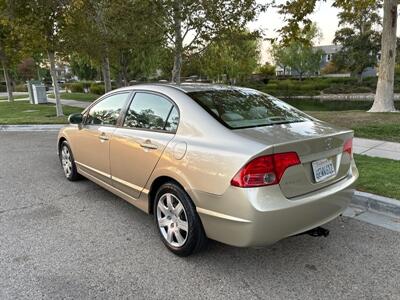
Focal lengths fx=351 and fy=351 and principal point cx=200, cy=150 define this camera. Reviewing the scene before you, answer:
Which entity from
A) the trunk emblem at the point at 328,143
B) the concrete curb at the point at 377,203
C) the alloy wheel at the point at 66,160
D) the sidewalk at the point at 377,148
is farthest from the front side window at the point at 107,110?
the sidewalk at the point at 377,148

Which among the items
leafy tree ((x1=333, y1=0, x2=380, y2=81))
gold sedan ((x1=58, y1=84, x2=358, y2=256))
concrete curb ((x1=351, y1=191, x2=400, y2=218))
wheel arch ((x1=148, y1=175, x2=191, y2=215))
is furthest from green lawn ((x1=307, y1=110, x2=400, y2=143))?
leafy tree ((x1=333, y1=0, x2=380, y2=81))

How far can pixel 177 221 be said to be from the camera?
324cm

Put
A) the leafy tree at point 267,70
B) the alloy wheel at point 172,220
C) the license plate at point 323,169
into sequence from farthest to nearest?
1. the leafy tree at point 267,70
2. the alloy wheel at point 172,220
3. the license plate at point 323,169

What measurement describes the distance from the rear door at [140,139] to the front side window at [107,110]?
0.24 metres

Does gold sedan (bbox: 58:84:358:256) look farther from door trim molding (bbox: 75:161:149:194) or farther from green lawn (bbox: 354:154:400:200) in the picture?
green lawn (bbox: 354:154:400:200)

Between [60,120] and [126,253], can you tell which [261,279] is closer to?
[126,253]

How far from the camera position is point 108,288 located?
9.11 feet

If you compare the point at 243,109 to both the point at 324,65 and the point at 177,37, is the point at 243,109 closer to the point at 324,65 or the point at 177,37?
the point at 177,37

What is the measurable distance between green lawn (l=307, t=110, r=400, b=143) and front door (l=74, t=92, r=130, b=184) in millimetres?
6339

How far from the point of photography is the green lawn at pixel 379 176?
4.45 meters

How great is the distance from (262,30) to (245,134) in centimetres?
986

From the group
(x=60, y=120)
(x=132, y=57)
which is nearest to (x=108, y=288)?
(x=60, y=120)

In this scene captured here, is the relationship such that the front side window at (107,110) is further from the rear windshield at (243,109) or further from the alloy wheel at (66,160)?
the rear windshield at (243,109)

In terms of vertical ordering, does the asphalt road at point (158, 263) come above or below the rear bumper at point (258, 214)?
below
